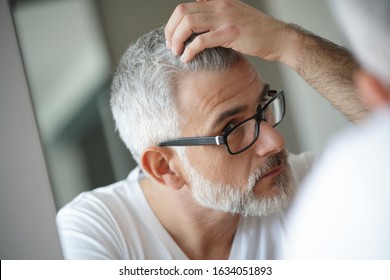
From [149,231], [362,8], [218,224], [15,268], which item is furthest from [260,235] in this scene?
[362,8]

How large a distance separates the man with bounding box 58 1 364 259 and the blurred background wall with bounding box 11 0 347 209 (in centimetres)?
3

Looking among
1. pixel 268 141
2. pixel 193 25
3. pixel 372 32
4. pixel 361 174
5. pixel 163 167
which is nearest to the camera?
pixel 372 32

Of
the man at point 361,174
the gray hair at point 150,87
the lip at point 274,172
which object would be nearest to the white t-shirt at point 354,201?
the man at point 361,174

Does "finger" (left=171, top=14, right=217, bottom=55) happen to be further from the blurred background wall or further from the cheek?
the cheek

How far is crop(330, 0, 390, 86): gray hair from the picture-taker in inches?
21.2

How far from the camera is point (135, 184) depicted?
115 cm

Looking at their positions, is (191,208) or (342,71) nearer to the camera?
(342,71)

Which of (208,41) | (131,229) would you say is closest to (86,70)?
(208,41)

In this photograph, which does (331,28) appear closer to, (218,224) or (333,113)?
(333,113)

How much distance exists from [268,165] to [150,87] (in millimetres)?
292

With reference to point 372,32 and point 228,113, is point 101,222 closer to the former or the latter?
point 228,113

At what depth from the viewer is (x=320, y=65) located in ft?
2.89

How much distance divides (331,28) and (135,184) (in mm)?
572

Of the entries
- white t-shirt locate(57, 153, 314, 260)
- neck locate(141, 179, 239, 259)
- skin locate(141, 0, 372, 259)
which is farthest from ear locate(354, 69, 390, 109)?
neck locate(141, 179, 239, 259)
